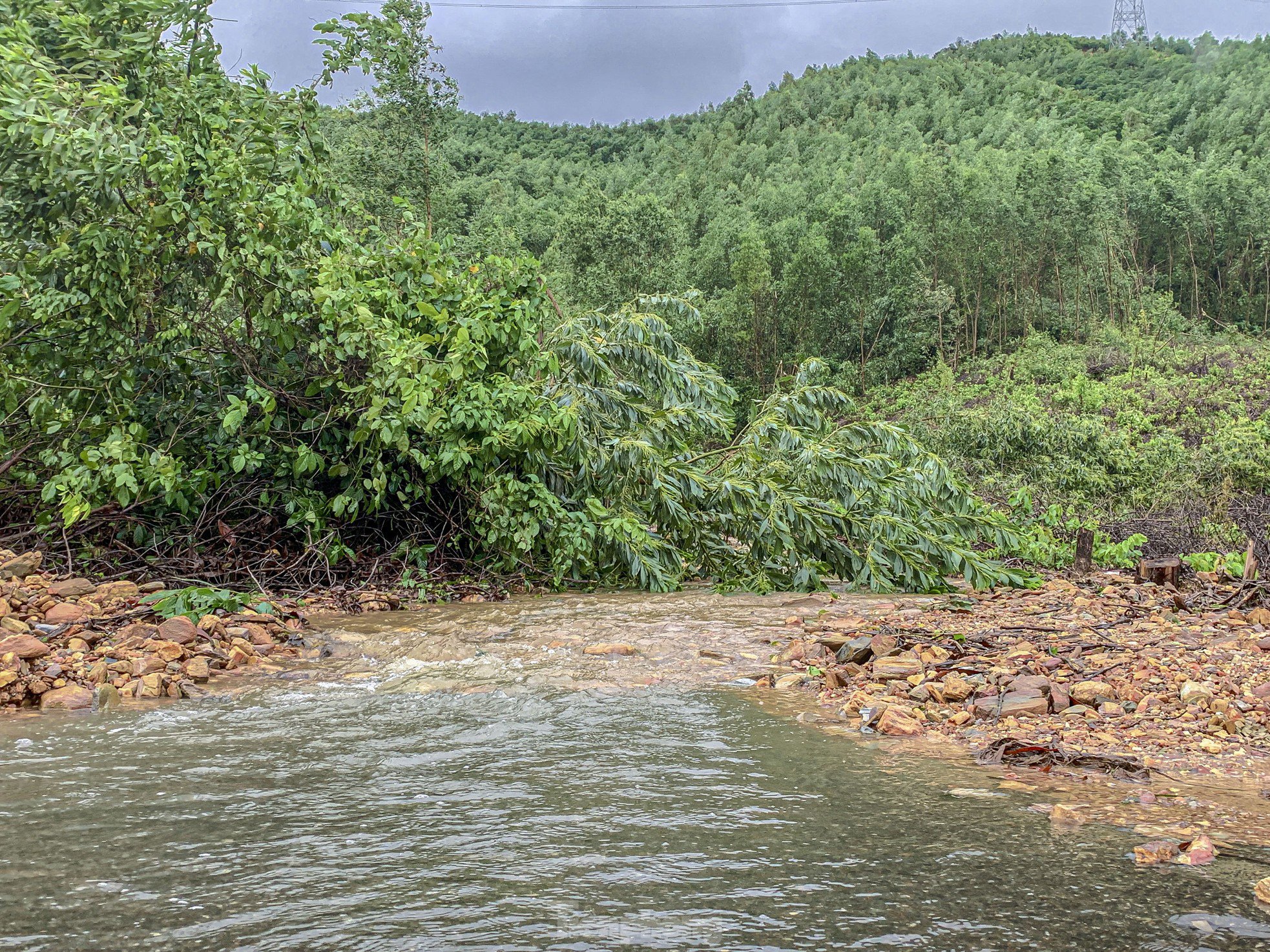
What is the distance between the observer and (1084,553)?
9281mm

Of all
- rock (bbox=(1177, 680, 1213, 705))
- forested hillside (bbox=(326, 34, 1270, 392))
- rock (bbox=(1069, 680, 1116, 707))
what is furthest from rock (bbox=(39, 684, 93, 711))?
forested hillside (bbox=(326, 34, 1270, 392))

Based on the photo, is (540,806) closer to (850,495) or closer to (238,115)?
(850,495)

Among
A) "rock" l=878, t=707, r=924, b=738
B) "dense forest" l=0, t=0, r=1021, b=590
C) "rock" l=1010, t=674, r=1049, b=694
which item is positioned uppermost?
"dense forest" l=0, t=0, r=1021, b=590

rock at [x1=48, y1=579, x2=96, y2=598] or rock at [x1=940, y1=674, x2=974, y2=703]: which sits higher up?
rock at [x1=48, y1=579, x2=96, y2=598]

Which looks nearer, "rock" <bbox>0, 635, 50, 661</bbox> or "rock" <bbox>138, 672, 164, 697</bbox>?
"rock" <bbox>138, 672, 164, 697</bbox>

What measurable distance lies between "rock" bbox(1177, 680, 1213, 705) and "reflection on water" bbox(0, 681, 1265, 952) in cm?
145

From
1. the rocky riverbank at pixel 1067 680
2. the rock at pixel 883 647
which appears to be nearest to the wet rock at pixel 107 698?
the rocky riverbank at pixel 1067 680

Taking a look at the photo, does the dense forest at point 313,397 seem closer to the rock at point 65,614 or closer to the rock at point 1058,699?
the rock at point 65,614

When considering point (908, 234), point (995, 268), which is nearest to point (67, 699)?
point (908, 234)

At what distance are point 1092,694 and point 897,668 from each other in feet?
3.26

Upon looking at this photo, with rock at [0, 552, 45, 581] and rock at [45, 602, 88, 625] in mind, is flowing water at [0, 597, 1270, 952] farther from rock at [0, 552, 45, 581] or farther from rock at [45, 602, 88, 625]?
rock at [0, 552, 45, 581]

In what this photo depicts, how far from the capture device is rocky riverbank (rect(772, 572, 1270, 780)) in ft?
13.2

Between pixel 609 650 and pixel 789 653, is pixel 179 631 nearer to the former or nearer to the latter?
pixel 609 650

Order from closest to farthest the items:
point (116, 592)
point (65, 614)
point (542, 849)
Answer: point (542, 849) < point (65, 614) < point (116, 592)
